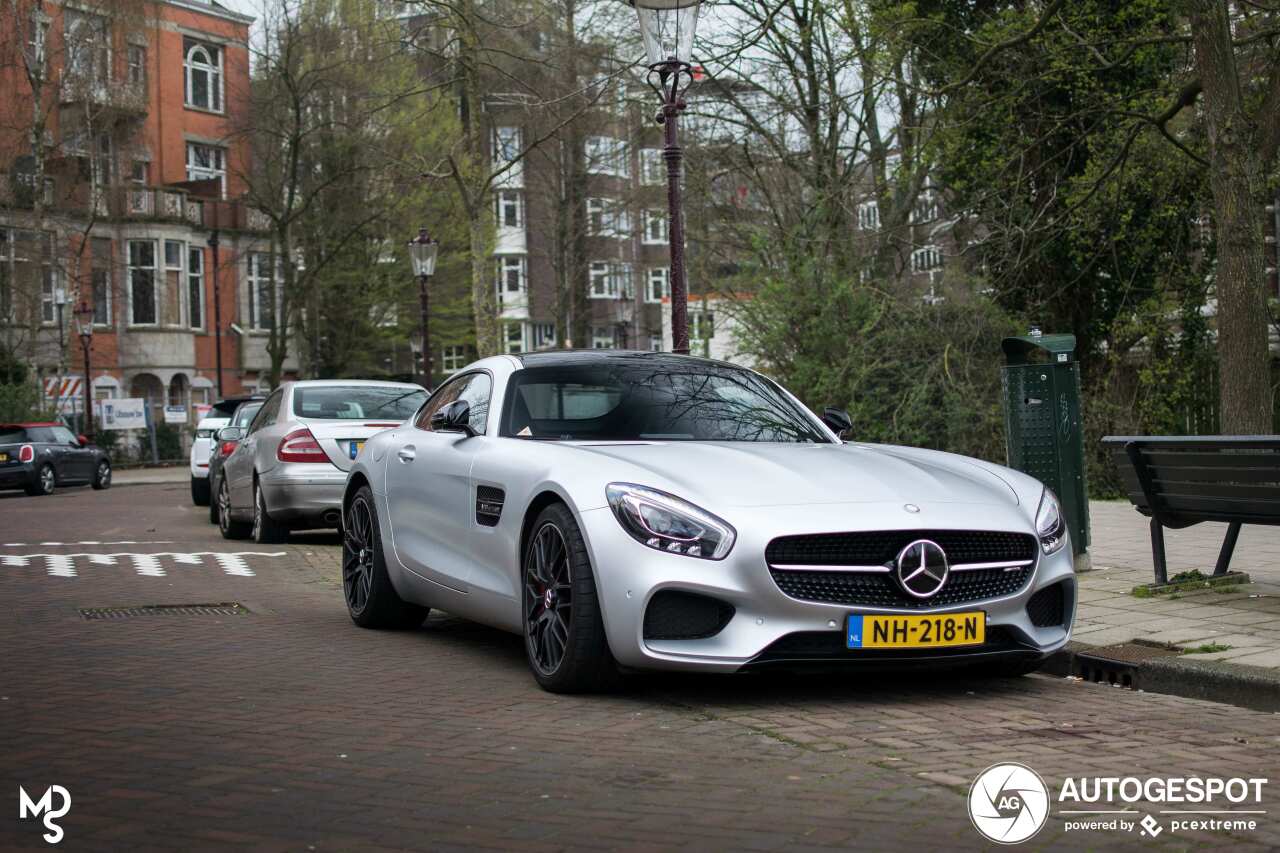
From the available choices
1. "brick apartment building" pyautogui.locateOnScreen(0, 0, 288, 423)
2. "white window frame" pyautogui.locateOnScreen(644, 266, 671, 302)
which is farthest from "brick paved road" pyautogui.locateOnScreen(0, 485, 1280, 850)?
"white window frame" pyautogui.locateOnScreen(644, 266, 671, 302)

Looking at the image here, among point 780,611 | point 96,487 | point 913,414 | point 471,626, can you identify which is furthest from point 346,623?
point 96,487

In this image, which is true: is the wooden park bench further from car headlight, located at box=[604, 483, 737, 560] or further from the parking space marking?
the parking space marking

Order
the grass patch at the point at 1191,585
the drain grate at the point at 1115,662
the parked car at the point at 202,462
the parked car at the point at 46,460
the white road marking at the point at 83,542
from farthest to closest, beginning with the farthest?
the parked car at the point at 46,460
the parked car at the point at 202,462
the white road marking at the point at 83,542
the grass patch at the point at 1191,585
the drain grate at the point at 1115,662

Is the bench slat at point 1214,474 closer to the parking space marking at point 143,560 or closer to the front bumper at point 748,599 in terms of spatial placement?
the front bumper at point 748,599

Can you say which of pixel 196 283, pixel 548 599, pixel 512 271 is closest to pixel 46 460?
pixel 196 283

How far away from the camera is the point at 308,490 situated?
15211mm

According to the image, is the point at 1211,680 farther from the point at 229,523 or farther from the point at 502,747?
the point at 229,523

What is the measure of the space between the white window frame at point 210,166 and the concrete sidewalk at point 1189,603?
162 feet

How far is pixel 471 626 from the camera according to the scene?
9578 mm

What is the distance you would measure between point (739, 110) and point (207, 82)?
111 ft

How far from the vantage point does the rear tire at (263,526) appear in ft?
52.2

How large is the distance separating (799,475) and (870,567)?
0.60 meters

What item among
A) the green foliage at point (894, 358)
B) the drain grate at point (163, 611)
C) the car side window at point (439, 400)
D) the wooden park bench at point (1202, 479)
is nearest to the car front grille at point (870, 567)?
the wooden park bench at point (1202, 479)

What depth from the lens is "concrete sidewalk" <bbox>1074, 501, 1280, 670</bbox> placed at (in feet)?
25.5
